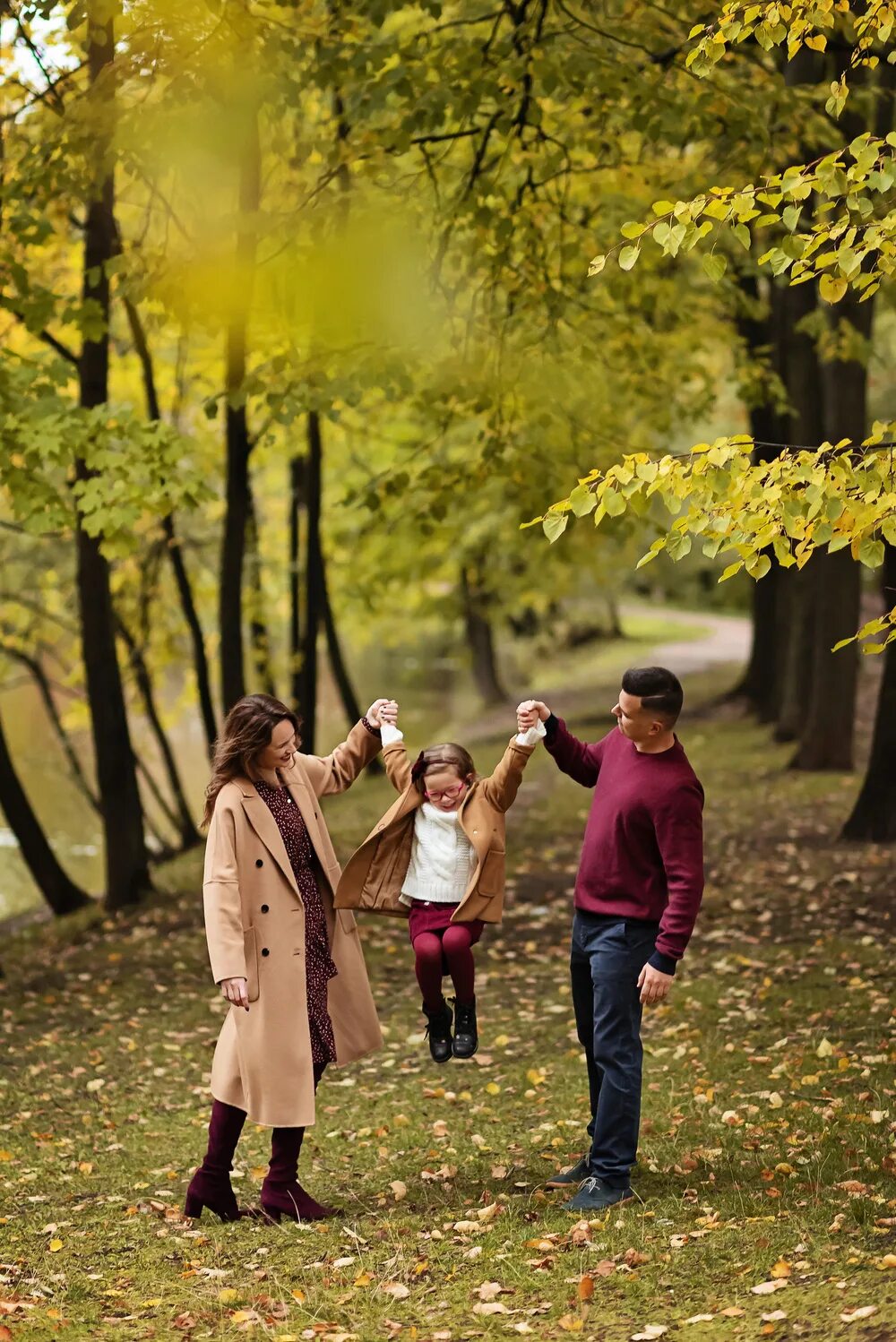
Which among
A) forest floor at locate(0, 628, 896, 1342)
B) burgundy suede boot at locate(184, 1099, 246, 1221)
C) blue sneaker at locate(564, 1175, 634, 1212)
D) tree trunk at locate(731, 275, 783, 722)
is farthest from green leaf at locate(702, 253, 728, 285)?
tree trunk at locate(731, 275, 783, 722)

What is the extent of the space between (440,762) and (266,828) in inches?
29.0

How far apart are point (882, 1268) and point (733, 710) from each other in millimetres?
19316

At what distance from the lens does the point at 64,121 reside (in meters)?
9.80

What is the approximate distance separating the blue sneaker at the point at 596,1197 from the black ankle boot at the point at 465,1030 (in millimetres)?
685

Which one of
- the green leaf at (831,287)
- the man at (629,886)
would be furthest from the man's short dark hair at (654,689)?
the green leaf at (831,287)

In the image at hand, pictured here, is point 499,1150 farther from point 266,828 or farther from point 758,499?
point 758,499

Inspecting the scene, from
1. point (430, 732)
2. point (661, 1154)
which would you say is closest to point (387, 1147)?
point (661, 1154)

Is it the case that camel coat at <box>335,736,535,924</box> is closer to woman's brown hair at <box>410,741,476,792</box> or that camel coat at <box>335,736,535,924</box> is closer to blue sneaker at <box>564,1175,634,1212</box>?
woman's brown hair at <box>410,741,476,792</box>

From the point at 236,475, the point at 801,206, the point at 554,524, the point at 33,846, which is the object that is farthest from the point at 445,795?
the point at 33,846

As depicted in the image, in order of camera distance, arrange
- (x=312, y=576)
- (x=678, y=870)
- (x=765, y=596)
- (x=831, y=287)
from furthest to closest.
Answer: (x=765, y=596), (x=312, y=576), (x=678, y=870), (x=831, y=287)

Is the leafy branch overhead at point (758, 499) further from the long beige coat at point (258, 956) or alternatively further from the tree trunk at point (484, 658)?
the tree trunk at point (484, 658)

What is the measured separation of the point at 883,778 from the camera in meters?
12.8

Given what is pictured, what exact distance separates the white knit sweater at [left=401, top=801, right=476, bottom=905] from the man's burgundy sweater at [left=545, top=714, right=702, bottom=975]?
47 centimetres

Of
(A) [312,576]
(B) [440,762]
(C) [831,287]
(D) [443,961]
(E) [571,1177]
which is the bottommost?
(E) [571,1177]
